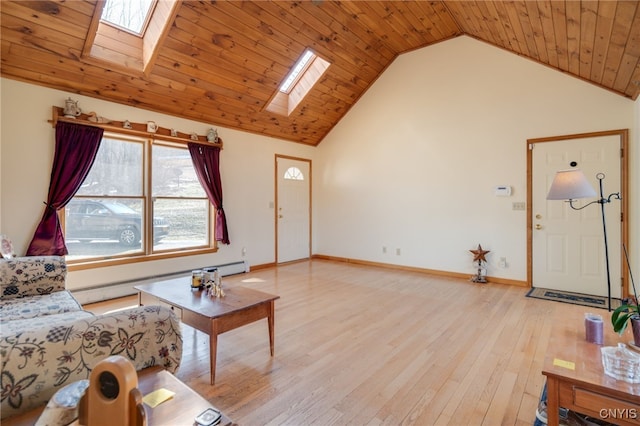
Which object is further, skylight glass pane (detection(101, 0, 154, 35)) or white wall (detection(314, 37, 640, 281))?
white wall (detection(314, 37, 640, 281))

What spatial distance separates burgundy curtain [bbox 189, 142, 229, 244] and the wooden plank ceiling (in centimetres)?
49

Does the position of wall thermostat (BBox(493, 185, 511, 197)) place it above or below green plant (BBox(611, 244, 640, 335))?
above

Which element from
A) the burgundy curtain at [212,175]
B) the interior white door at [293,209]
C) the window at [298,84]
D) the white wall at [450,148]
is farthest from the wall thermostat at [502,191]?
the burgundy curtain at [212,175]

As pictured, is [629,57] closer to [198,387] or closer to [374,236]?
[374,236]

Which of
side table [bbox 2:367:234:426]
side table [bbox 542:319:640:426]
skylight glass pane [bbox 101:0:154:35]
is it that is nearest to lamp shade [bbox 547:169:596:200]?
side table [bbox 542:319:640:426]

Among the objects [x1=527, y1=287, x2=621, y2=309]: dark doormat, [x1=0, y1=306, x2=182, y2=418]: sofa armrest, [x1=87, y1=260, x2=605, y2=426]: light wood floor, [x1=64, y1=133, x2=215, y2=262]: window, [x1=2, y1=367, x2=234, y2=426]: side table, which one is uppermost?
[x1=64, y1=133, x2=215, y2=262]: window

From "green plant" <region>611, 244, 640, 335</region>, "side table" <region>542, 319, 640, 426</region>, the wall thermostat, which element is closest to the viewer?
"side table" <region>542, 319, 640, 426</region>

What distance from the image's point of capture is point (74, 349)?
3.90ft

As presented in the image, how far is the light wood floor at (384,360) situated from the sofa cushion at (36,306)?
964 mm

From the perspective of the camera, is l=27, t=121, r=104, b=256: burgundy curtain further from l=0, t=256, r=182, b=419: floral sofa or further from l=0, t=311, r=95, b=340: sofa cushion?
l=0, t=256, r=182, b=419: floral sofa

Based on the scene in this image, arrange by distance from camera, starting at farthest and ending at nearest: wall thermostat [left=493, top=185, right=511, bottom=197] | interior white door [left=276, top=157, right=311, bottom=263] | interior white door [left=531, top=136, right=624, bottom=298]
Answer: interior white door [left=276, top=157, right=311, bottom=263], wall thermostat [left=493, top=185, right=511, bottom=197], interior white door [left=531, top=136, right=624, bottom=298]

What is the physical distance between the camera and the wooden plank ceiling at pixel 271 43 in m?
2.93

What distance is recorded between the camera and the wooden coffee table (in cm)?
212

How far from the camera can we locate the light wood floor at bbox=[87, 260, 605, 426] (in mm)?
1899
